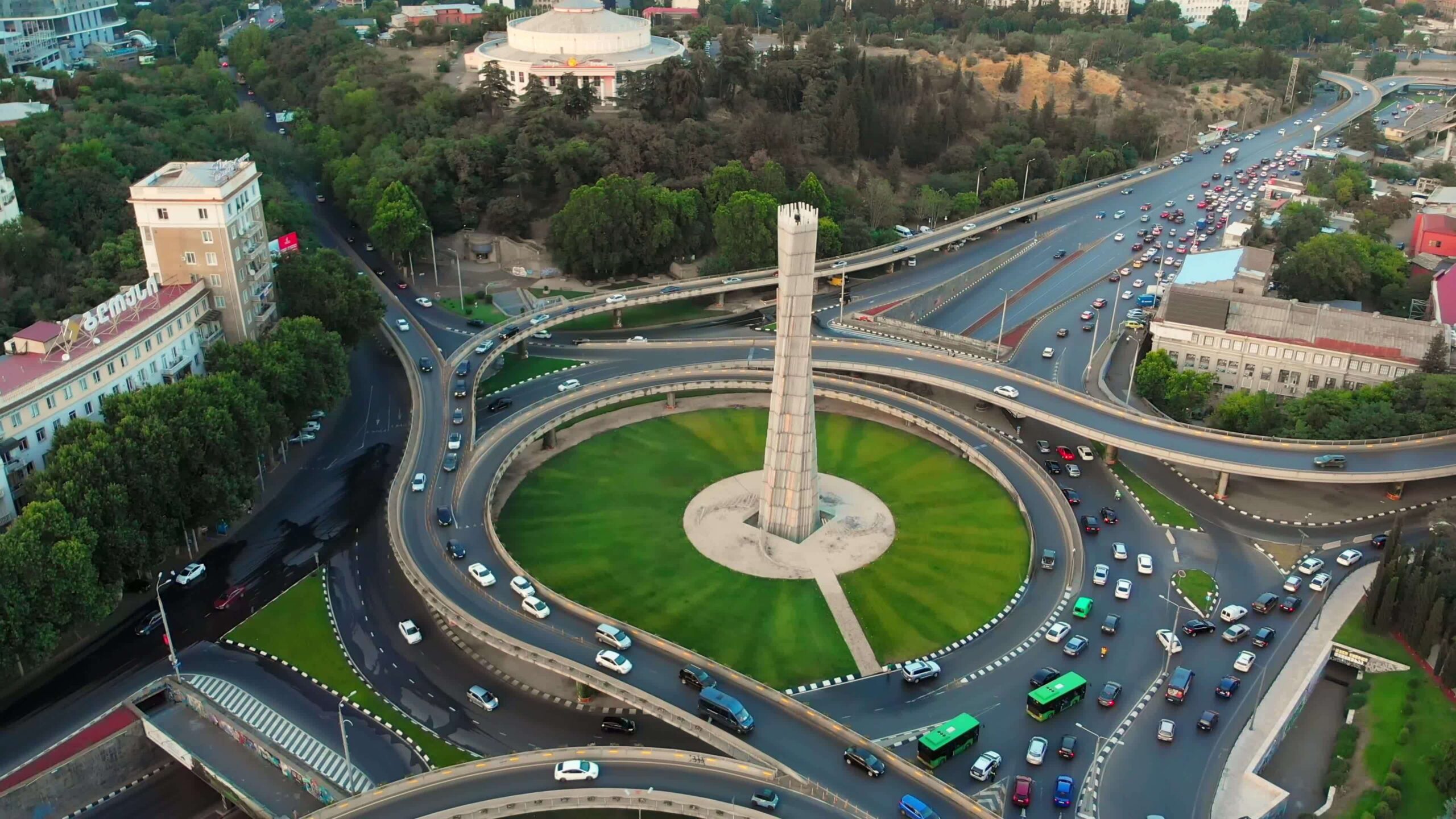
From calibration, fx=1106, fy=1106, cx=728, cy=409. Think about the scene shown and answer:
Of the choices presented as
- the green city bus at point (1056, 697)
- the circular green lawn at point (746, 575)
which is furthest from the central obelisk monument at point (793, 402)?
the green city bus at point (1056, 697)

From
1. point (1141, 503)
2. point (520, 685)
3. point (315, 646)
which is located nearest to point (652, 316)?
point (1141, 503)

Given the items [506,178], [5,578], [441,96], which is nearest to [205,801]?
[5,578]

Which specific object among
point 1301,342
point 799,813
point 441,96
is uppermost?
point 441,96

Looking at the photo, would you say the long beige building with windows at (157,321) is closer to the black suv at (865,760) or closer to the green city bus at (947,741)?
the black suv at (865,760)

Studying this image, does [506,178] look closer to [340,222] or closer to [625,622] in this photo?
[340,222]

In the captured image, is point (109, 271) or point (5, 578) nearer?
point (5, 578)

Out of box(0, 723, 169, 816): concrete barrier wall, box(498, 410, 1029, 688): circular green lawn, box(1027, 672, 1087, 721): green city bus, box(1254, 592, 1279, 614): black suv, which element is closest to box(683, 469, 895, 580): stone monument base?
box(498, 410, 1029, 688): circular green lawn

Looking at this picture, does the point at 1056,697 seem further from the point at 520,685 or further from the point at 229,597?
the point at 229,597
